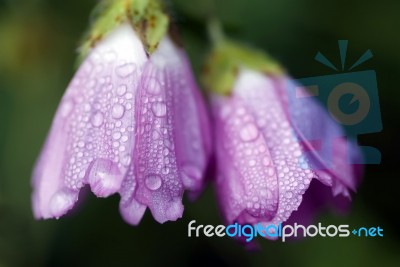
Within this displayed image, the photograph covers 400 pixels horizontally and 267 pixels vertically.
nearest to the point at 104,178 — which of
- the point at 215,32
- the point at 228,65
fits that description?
the point at 228,65

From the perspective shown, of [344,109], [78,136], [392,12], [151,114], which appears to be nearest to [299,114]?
[344,109]

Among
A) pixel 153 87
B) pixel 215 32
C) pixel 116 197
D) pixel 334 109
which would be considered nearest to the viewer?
pixel 153 87

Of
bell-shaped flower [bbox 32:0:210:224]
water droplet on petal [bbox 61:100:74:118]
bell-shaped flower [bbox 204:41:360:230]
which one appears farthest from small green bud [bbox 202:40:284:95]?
water droplet on petal [bbox 61:100:74:118]

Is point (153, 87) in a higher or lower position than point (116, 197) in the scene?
higher

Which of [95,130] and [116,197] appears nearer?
[95,130]

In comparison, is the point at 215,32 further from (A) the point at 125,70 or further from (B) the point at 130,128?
(B) the point at 130,128

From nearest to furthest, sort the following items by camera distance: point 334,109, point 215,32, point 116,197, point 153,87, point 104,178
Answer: point 104,178
point 153,87
point 334,109
point 215,32
point 116,197
